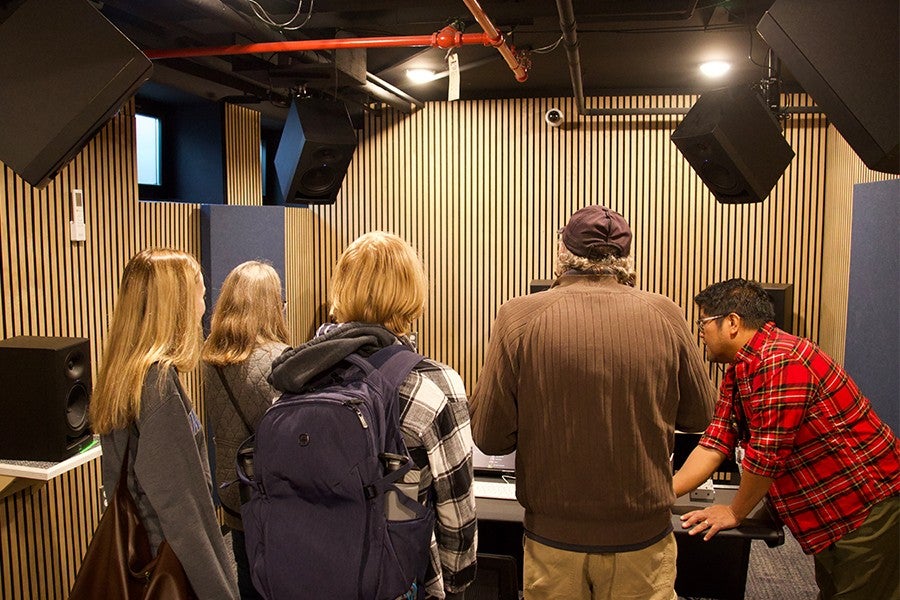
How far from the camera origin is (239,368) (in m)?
2.84

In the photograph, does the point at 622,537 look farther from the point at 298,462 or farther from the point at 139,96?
the point at 139,96

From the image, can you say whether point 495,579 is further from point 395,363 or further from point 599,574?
point 395,363

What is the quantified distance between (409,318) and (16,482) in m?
1.89

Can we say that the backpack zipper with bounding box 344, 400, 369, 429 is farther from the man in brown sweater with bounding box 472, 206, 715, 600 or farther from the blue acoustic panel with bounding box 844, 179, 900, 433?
the blue acoustic panel with bounding box 844, 179, 900, 433

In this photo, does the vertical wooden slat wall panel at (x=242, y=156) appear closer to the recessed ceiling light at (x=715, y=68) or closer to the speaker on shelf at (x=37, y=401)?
the speaker on shelf at (x=37, y=401)

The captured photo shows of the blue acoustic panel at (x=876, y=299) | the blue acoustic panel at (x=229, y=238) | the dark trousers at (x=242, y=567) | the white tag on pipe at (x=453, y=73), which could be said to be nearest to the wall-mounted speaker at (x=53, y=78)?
the dark trousers at (x=242, y=567)

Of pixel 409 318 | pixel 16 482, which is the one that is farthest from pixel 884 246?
pixel 16 482

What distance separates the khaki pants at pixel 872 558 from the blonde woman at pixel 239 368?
83.6 inches

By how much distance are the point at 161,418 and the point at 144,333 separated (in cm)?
28

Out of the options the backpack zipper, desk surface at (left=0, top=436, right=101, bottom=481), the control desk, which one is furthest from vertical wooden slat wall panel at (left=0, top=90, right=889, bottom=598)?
the backpack zipper

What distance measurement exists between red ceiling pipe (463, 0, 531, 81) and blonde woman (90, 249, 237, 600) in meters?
1.44

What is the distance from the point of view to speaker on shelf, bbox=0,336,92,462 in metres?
2.63

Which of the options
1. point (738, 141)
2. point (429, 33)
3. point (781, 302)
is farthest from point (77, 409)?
point (781, 302)

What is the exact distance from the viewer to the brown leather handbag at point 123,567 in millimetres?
2188
